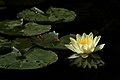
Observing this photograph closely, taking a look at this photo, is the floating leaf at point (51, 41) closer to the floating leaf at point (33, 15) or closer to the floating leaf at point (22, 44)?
the floating leaf at point (22, 44)

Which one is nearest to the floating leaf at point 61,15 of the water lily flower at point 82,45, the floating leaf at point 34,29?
the floating leaf at point 34,29

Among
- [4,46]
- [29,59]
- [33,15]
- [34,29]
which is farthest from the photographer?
[33,15]

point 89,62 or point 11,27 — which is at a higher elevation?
point 11,27

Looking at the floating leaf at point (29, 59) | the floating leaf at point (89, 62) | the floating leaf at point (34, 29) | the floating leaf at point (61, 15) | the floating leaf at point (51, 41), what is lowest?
the floating leaf at point (89, 62)

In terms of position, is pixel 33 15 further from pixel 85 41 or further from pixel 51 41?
pixel 85 41

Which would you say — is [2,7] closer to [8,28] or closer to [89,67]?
[8,28]

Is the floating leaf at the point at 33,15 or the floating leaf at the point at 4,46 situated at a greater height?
the floating leaf at the point at 33,15

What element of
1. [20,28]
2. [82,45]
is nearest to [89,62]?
[82,45]
